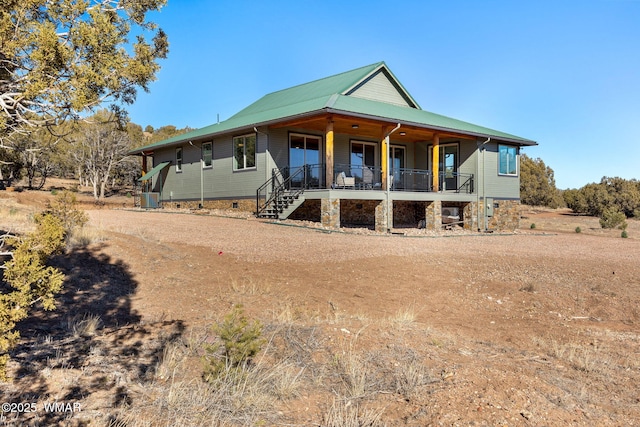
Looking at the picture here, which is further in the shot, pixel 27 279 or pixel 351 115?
pixel 351 115

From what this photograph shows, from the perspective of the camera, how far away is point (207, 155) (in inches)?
850

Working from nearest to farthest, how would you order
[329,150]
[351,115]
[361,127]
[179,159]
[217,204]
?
1. [351,115]
2. [329,150]
3. [361,127]
4. [217,204]
5. [179,159]

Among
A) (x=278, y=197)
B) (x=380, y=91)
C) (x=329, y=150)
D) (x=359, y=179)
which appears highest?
(x=380, y=91)

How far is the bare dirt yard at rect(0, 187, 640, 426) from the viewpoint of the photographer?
139 inches

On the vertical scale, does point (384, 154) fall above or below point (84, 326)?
above

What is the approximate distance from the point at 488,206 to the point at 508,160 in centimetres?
304

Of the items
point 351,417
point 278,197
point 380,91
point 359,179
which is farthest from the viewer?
point 380,91

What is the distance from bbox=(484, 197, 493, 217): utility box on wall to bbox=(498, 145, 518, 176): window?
1.75 metres

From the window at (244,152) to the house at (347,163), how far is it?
0.16ft

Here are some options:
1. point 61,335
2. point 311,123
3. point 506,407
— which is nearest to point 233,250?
point 61,335

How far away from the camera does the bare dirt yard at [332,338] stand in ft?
11.6

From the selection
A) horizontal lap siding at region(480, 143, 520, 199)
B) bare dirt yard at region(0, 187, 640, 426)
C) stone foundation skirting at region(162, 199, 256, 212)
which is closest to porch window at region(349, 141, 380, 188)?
stone foundation skirting at region(162, 199, 256, 212)

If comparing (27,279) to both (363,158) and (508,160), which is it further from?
(508,160)

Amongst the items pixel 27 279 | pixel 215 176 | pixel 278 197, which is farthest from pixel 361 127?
pixel 27 279
